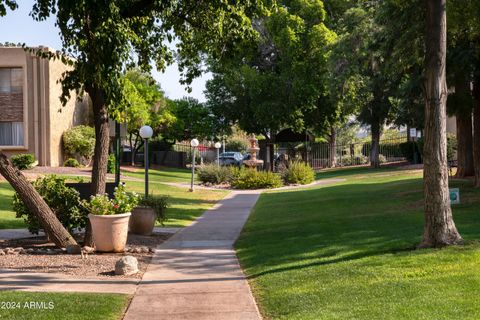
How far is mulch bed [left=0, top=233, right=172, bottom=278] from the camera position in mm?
10084

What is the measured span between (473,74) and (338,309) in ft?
47.8

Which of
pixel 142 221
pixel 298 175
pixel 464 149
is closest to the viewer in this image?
pixel 142 221

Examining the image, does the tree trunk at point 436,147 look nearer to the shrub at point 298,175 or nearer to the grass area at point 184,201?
the grass area at point 184,201

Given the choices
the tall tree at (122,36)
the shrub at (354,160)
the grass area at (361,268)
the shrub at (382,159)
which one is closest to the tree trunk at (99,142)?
the tall tree at (122,36)

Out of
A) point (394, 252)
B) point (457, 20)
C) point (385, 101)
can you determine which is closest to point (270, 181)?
point (385, 101)

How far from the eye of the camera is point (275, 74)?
48875 millimetres

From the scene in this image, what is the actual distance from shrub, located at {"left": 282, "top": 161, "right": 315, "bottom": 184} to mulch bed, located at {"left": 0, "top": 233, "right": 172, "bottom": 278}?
22.3 meters

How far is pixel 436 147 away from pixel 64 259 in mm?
6199

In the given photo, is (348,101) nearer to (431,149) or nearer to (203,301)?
(431,149)

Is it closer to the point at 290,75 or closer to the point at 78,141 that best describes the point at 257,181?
the point at 78,141

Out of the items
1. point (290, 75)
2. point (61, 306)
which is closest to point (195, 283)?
point (61, 306)

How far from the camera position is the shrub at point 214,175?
36344 millimetres

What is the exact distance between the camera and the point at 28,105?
1486 inches

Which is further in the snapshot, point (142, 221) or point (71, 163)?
point (71, 163)
